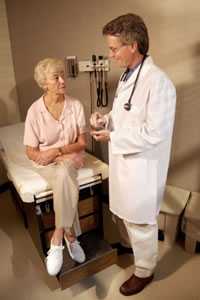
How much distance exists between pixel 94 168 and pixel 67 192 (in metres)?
0.32

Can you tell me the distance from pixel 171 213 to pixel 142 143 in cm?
84

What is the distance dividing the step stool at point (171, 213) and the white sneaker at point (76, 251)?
660 millimetres

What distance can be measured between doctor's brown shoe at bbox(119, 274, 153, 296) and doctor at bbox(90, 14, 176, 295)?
111mm

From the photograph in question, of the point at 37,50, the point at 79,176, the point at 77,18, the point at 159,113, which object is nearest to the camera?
the point at 159,113

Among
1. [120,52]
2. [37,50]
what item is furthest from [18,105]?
[120,52]

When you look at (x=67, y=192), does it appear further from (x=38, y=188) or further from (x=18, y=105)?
(x=18, y=105)

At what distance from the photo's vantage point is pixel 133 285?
1643 mm

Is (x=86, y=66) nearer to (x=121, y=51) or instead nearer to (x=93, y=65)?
(x=93, y=65)

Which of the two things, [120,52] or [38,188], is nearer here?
[120,52]

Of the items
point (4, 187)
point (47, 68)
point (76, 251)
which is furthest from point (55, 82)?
point (4, 187)

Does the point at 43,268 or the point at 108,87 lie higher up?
the point at 108,87

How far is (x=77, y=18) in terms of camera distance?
89.4 inches

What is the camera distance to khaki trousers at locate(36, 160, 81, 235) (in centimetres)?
155

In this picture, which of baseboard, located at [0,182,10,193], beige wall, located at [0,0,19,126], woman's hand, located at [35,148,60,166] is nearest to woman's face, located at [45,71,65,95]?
woman's hand, located at [35,148,60,166]
